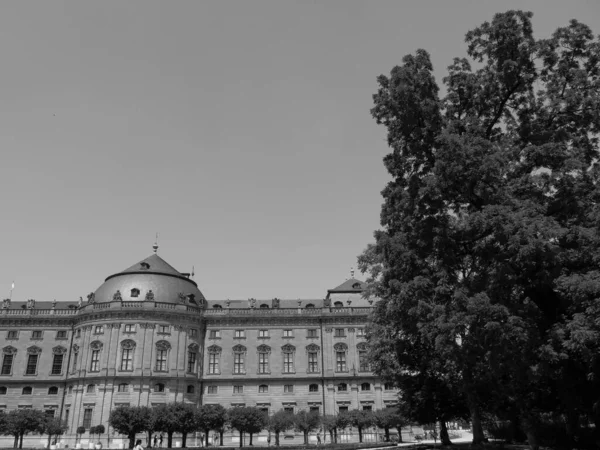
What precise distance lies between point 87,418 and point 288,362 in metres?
22.3

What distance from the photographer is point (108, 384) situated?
177 feet

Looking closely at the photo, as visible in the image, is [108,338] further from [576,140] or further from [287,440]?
[576,140]

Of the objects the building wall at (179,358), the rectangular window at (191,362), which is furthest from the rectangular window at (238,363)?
the rectangular window at (191,362)

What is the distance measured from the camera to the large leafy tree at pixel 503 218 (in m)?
17.6

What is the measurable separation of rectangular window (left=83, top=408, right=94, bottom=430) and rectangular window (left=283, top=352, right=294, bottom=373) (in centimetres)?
2120

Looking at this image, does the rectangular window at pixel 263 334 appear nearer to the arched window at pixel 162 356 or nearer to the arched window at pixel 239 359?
the arched window at pixel 239 359

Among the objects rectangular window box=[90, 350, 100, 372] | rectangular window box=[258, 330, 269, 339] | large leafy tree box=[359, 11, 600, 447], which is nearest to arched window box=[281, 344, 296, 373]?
rectangular window box=[258, 330, 269, 339]

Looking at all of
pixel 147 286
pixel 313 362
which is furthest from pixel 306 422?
pixel 147 286

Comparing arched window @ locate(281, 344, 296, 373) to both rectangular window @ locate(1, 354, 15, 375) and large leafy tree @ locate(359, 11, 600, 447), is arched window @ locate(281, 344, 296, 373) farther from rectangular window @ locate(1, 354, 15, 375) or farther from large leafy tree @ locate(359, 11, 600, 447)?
large leafy tree @ locate(359, 11, 600, 447)

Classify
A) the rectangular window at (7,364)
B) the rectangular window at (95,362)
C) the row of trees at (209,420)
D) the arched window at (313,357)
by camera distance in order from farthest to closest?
the arched window at (313,357) < the rectangular window at (7,364) < the rectangular window at (95,362) < the row of trees at (209,420)

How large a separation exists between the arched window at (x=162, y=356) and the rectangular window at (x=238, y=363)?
26.0 ft

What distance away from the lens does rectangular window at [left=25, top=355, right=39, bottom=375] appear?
58.9m

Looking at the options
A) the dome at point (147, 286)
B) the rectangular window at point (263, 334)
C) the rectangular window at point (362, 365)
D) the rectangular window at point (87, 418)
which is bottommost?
the rectangular window at point (87, 418)

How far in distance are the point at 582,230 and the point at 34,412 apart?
47592 mm
